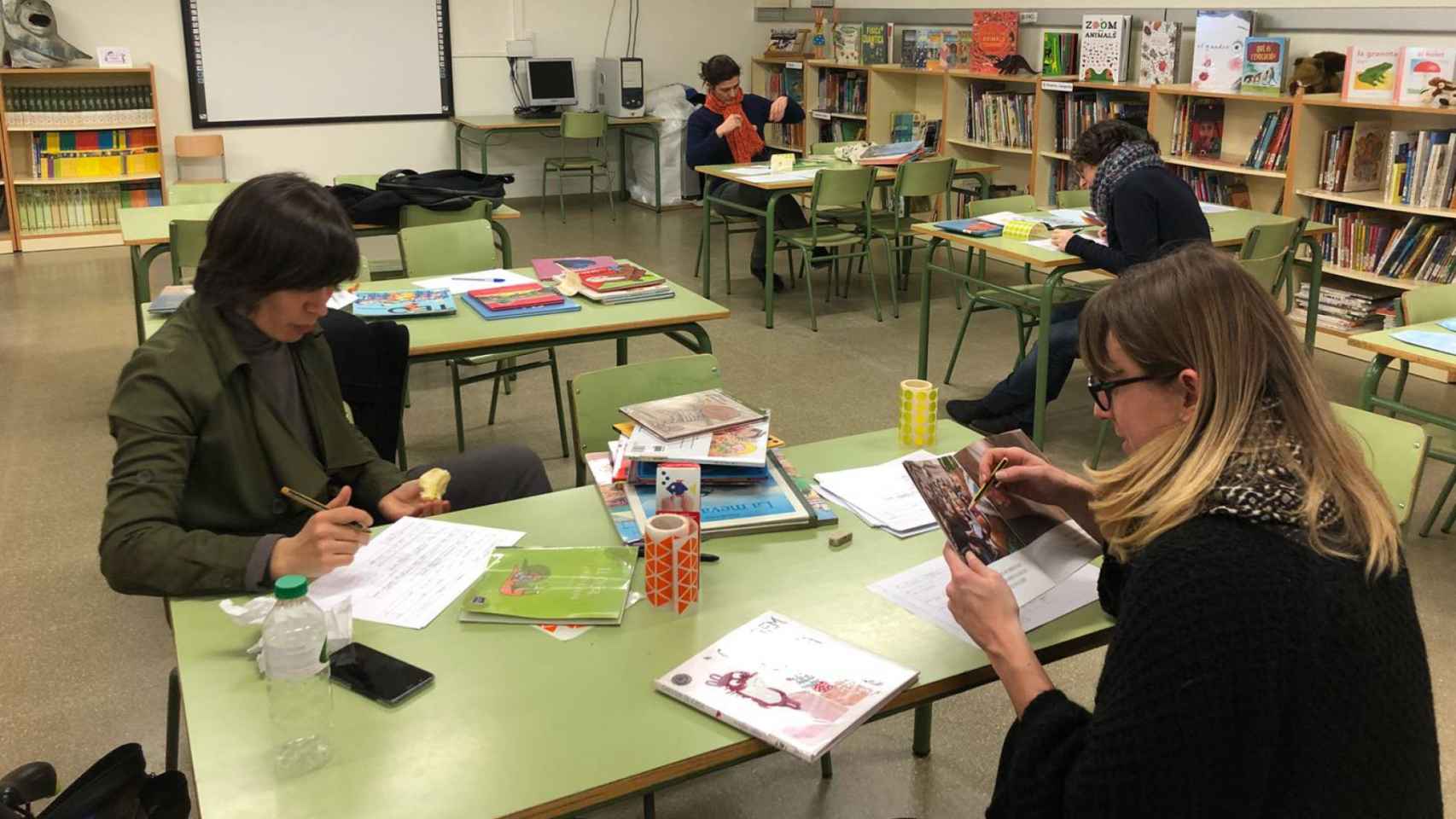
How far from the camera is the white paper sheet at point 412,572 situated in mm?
1685

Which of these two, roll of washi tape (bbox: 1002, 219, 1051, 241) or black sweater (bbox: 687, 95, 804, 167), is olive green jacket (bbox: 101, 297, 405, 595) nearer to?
roll of washi tape (bbox: 1002, 219, 1051, 241)

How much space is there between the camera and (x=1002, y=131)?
24.2 ft

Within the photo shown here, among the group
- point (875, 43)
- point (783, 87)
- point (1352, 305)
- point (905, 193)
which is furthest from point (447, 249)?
point (783, 87)

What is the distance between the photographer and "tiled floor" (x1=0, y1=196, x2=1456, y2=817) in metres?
2.46

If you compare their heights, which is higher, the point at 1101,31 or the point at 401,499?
the point at 1101,31

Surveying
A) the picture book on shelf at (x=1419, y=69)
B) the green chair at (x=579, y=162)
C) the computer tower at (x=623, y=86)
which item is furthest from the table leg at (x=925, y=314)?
the computer tower at (x=623, y=86)

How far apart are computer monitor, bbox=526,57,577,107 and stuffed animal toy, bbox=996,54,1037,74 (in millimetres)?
3577

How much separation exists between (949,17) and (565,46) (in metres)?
3.21

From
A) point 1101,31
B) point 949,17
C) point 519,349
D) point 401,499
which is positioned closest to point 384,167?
point 949,17

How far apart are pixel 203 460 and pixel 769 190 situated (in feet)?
15.1

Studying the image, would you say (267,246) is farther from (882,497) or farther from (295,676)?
(882,497)

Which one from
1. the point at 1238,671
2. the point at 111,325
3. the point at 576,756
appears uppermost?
the point at 1238,671

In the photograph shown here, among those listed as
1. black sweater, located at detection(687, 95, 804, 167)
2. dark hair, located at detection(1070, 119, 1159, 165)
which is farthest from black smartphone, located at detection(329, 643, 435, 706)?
black sweater, located at detection(687, 95, 804, 167)

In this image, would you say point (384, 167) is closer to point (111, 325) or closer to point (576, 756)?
point (111, 325)
